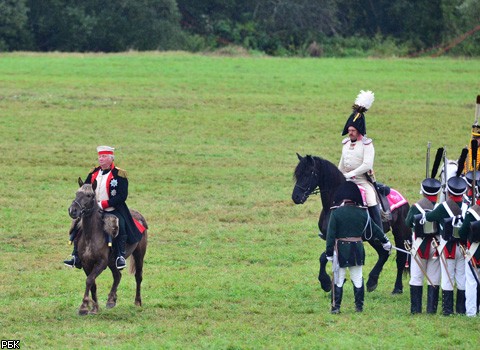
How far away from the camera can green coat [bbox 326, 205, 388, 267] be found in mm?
14555

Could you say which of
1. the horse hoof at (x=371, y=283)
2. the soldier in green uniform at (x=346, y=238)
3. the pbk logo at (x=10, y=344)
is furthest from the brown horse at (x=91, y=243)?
the horse hoof at (x=371, y=283)

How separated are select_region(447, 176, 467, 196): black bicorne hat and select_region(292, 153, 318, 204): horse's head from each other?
195cm

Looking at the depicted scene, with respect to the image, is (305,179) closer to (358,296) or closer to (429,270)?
(358,296)

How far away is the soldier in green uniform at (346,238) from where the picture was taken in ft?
47.8

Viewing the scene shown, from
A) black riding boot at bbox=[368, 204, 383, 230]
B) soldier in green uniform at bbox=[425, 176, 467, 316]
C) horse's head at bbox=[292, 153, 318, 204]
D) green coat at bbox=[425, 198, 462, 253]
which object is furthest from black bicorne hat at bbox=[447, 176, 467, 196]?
horse's head at bbox=[292, 153, 318, 204]

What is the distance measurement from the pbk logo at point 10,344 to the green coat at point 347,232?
427 cm

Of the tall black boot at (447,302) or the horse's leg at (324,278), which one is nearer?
the tall black boot at (447,302)

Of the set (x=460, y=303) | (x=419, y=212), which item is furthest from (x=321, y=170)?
(x=460, y=303)

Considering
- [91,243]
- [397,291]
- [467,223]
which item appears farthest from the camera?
[397,291]

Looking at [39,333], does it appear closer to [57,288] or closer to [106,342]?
[106,342]

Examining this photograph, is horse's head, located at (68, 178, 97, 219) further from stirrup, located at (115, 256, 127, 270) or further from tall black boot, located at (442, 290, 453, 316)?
tall black boot, located at (442, 290, 453, 316)

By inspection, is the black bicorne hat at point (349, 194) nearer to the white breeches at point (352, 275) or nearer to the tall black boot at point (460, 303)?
the white breeches at point (352, 275)

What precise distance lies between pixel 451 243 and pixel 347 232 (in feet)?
4.73

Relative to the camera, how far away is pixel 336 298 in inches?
582
